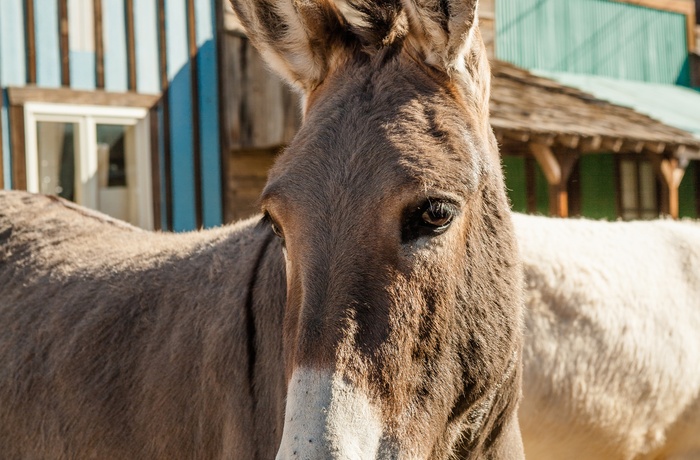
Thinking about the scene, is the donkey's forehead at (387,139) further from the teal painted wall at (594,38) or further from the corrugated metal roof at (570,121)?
the teal painted wall at (594,38)

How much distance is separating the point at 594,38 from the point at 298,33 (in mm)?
14080

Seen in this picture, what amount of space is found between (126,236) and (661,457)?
3016mm

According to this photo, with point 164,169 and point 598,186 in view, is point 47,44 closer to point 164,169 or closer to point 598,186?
point 164,169

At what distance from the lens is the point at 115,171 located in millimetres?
8594

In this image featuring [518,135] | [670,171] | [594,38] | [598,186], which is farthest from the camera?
[598,186]

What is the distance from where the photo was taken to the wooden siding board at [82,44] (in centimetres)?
812

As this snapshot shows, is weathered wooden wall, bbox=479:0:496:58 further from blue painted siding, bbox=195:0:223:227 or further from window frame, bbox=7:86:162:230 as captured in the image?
window frame, bbox=7:86:162:230

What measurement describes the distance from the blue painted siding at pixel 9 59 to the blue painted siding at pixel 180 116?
147 cm

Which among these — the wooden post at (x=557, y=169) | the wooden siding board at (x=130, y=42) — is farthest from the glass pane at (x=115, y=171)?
the wooden post at (x=557, y=169)

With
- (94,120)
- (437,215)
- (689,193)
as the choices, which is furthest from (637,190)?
(437,215)

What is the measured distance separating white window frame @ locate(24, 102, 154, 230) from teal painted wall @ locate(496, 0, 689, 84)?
7350 millimetres

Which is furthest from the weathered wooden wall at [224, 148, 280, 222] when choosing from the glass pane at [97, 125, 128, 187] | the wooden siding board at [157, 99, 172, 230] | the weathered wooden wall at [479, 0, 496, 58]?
the weathered wooden wall at [479, 0, 496, 58]

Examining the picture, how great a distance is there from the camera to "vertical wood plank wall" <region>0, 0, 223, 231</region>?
7914 mm

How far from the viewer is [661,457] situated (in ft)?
14.4
